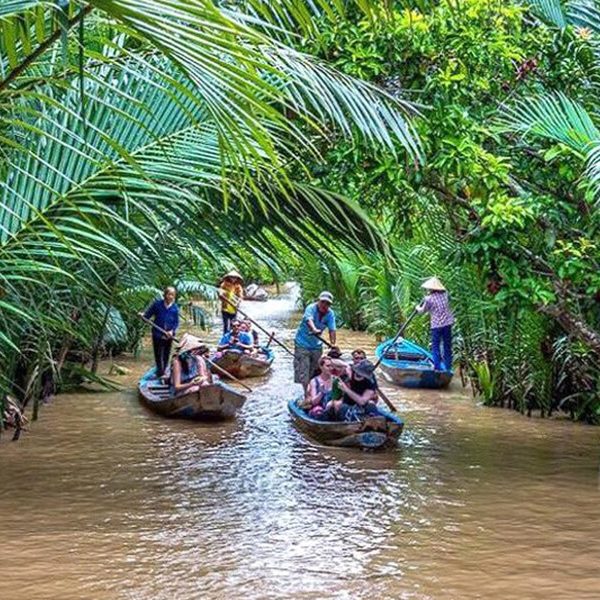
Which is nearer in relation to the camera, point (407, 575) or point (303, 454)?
point (407, 575)

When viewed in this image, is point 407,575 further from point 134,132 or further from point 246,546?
point 134,132

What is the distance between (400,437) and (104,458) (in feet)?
10.3

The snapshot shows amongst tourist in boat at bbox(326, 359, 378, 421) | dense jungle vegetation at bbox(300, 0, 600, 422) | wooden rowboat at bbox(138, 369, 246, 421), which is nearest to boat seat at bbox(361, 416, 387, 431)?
tourist in boat at bbox(326, 359, 378, 421)

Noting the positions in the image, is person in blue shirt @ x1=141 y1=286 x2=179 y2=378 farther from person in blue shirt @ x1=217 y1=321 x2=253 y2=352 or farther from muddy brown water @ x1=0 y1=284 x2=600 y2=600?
muddy brown water @ x1=0 y1=284 x2=600 y2=600

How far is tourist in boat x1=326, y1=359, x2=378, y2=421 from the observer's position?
990 centimetres

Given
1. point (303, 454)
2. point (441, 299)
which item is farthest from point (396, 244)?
point (303, 454)

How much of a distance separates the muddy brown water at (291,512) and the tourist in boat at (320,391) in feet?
1.33

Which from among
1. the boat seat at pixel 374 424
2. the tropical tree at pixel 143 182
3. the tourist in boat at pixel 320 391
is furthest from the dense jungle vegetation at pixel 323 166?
the tourist in boat at pixel 320 391

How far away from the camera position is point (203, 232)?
17.6 feet

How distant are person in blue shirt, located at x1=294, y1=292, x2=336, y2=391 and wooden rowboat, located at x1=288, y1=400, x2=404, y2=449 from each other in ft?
6.46

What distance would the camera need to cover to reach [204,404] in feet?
36.9

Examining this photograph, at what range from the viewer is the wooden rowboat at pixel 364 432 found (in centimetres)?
964

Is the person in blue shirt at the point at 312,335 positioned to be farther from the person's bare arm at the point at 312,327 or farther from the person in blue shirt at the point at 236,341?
the person in blue shirt at the point at 236,341

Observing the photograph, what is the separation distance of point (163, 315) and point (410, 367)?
369cm
